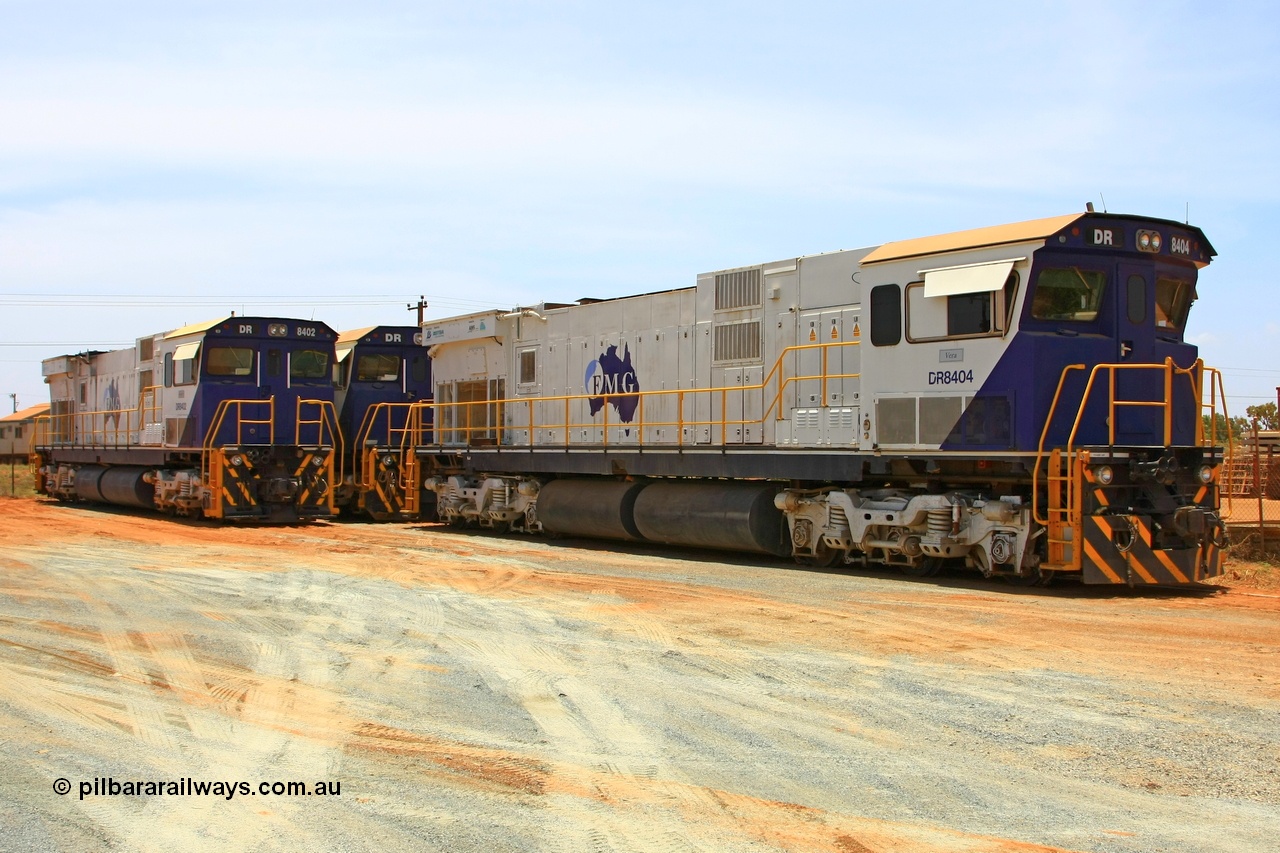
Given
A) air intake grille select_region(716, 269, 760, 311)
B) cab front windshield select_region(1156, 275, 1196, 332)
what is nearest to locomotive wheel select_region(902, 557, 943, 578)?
cab front windshield select_region(1156, 275, 1196, 332)

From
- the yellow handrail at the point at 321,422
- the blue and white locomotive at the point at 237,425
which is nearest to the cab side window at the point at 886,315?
the blue and white locomotive at the point at 237,425

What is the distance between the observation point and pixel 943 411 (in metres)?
13.1

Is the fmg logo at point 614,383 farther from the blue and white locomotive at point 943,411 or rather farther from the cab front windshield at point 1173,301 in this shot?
the cab front windshield at point 1173,301

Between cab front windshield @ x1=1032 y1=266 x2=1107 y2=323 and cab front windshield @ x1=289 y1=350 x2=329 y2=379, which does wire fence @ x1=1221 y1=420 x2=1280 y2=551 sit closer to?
cab front windshield @ x1=1032 y1=266 x2=1107 y2=323

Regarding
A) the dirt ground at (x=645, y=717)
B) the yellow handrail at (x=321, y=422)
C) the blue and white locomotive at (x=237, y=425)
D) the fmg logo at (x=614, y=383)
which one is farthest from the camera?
the yellow handrail at (x=321, y=422)

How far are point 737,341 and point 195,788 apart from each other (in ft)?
38.4

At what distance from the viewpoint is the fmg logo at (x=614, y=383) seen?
18297mm

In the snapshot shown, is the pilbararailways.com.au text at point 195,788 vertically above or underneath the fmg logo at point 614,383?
underneath

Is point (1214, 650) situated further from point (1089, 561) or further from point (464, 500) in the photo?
point (464, 500)

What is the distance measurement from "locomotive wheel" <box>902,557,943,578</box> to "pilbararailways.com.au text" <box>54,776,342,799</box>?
914 centimetres

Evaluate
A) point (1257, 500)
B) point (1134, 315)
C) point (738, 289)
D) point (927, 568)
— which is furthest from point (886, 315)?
point (1257, 500)

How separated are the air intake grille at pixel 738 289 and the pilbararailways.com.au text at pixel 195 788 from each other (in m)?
11.4

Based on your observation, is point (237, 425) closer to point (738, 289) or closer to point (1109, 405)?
point (738, 289)

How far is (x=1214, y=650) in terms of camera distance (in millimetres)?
8984
